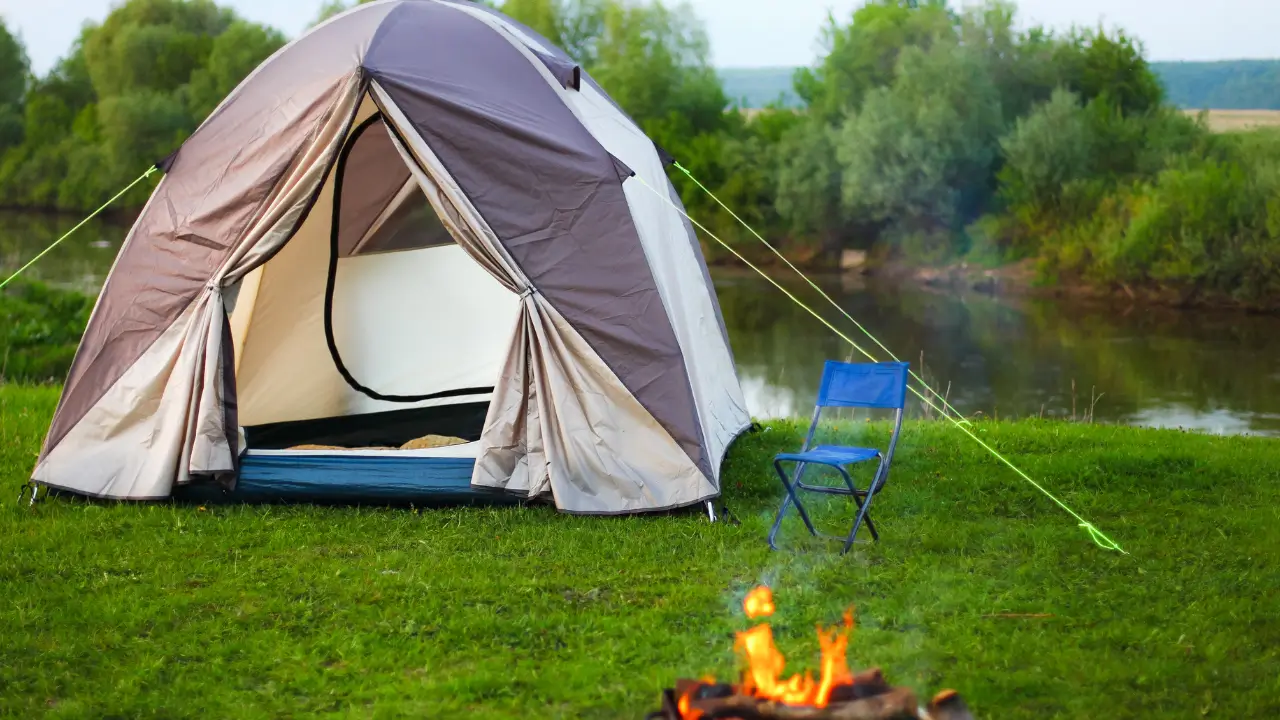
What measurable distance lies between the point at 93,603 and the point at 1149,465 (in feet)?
14.9

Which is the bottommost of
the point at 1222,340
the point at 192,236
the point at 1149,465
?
the point at 1222,340

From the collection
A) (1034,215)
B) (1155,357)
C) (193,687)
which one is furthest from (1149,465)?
(1034,215)

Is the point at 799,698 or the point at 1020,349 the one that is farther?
the point at 1020,349

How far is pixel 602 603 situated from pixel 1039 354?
11.8m

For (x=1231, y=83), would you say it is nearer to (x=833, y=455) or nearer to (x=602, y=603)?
(x=833, y=455)

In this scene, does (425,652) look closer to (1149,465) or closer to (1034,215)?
(1149,465)

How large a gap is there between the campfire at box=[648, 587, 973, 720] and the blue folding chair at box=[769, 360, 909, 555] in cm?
166

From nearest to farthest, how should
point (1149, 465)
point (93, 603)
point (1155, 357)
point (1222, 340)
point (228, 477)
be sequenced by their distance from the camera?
point (93, 603) → point (228, 477) → point (1149, 465) → point (1155, 357) → point (1222, 340)

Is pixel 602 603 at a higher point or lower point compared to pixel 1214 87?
lower

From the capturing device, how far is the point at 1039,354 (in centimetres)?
1480

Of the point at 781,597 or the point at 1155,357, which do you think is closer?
the point at 781,597

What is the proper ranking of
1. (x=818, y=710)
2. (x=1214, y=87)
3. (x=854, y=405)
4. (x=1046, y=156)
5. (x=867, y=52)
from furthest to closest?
(x=1214, y=87)
(x=867, y=52)
(x=1046, y=156)
(x=854, y=405)
(x=818, y=710)

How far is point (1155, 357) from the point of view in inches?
569

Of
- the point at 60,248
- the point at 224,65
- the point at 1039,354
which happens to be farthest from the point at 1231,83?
the point at 60,248
